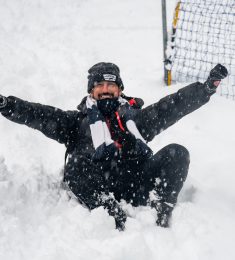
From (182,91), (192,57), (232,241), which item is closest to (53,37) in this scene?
(192,57)

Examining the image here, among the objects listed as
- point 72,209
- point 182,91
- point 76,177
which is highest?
point 182,91

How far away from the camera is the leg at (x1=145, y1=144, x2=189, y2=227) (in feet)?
10.0

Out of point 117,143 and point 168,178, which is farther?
point 117,143

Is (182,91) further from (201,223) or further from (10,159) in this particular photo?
(10,159)

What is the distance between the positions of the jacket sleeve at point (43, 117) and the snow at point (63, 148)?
0.41m

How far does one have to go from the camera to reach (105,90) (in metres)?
3.53

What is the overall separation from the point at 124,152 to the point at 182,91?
0.79 metres

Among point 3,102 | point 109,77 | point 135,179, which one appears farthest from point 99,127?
point 3,102

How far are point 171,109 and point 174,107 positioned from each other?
3 cm

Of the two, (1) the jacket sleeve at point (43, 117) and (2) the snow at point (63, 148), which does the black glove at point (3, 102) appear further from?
(2) the snow at point (63, 148)

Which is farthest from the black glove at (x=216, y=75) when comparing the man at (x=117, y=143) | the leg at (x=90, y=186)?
the leg at (x=90, y=186)

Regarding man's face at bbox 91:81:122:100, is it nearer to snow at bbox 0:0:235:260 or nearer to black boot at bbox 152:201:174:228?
snow at bbox 0:0:235:260

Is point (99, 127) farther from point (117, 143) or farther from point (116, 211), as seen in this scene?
point (116, 211)

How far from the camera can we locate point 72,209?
10.2 feet
